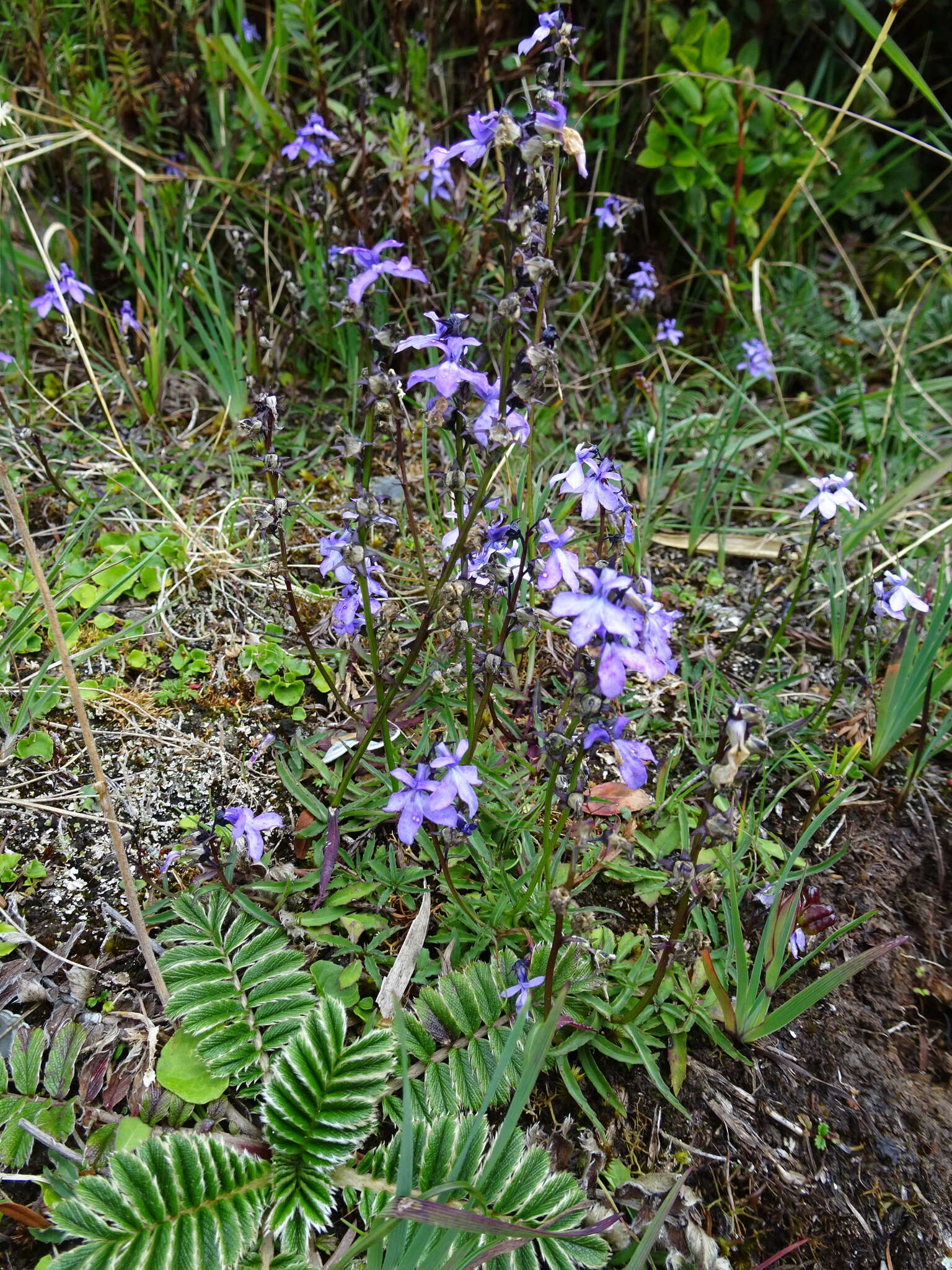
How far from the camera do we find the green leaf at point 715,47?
349 centimetres

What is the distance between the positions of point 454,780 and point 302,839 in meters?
0.67

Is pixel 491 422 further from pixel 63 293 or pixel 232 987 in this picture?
pixel 63 293

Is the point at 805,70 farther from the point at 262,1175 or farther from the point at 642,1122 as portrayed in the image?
the point at 262,1175

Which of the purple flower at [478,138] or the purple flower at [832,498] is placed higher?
the purple flower at [478,138]

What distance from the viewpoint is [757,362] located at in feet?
11.4

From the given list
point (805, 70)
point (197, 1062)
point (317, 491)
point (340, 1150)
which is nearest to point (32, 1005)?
point (197, 1062)

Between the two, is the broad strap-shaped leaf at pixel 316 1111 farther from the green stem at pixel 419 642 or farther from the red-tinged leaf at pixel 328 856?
the green stem at pixel 419 642

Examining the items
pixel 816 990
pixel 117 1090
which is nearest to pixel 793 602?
pixel 816 990

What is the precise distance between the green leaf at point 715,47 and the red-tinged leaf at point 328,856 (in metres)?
3.41

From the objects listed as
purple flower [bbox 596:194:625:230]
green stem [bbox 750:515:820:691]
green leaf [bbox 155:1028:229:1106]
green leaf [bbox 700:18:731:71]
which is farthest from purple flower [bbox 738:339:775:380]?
green leaf [bbox 155:1028:229:1106]

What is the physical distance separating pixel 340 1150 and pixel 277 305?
3201 mm

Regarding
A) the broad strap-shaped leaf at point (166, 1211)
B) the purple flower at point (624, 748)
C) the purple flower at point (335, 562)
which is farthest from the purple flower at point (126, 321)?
the broad strap-shaped leaf at point (166, 1211)

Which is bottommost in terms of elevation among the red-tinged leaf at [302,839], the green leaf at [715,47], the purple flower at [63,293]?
the red-tinged leaf at [302,839]

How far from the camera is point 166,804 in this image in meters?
2.26
